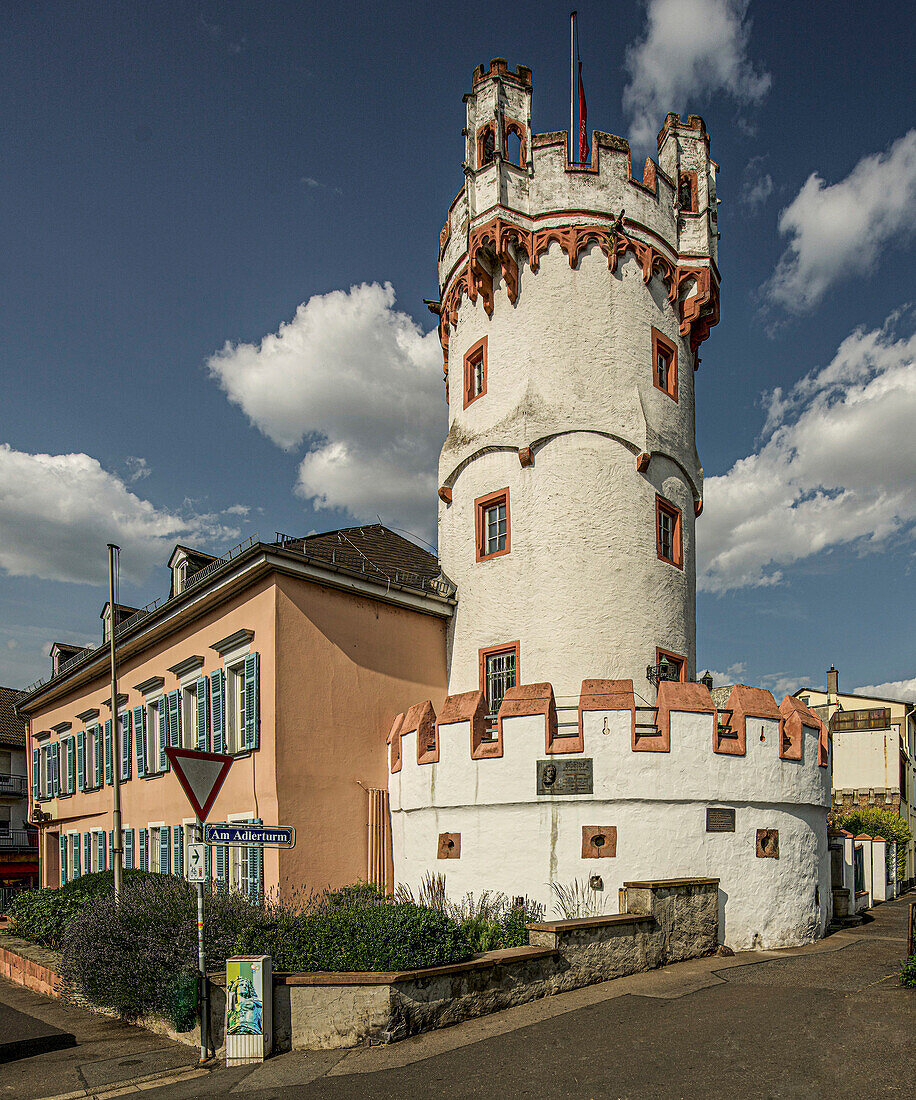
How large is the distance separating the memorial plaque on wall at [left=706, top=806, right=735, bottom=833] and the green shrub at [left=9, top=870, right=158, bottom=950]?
10.9 m

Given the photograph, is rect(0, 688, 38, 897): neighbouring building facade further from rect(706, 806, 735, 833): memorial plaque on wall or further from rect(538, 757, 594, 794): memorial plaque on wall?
rect(706, 806, 735, 833): memorial plaque on wall

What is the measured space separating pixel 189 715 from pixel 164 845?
136 inches

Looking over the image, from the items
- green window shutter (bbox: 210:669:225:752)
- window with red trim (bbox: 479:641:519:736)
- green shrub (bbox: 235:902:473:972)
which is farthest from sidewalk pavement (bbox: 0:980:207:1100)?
window with red trim (bbox: 479:641:519:736)

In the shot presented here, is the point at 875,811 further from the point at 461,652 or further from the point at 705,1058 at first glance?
the point at 705,1058

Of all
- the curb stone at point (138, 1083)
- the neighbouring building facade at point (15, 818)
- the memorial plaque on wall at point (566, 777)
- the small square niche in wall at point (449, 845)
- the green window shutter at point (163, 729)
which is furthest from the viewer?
the neighbouring building facade at point (15, 818)

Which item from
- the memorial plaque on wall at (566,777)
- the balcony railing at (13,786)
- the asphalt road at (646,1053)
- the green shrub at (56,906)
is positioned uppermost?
the memorial plaque on wall at (566,777)

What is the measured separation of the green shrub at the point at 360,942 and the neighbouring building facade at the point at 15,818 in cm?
3602

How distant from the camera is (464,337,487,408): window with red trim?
67.0ft

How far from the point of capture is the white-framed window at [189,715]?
20656 mm

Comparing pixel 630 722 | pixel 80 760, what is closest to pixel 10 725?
pixel 80 760

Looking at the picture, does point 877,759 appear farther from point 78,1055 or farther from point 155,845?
point 78,1055

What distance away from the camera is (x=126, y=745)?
24.7 meters

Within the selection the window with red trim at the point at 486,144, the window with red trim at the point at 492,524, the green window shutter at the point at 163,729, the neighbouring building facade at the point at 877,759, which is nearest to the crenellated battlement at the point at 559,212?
the window with red trim at the point at 486,144

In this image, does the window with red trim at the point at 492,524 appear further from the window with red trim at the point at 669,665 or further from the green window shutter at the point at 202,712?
the green window shutter at the point at 202,712
